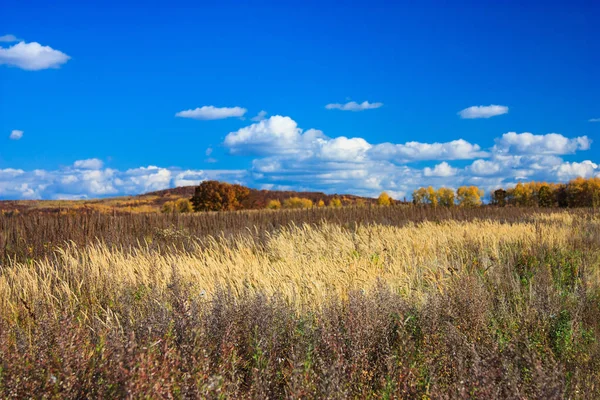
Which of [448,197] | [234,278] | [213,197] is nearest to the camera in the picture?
[234,278]

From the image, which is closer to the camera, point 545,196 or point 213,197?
point 213,197

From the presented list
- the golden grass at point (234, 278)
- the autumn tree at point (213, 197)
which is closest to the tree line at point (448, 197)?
the autumn tree at point (213, 197)

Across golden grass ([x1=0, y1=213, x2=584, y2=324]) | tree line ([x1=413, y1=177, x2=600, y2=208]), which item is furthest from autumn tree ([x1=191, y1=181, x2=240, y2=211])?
golden grass ([x1=0, y1=213, x2=584, y2=324])

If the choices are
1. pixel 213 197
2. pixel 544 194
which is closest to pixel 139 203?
pixel 213 197

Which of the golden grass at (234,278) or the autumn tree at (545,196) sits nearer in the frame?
the golden grass at (234,278)

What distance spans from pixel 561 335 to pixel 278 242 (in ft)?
21.9

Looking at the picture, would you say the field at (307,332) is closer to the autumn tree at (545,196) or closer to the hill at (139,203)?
the hill at (139,203)

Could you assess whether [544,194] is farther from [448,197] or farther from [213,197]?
[213,197]

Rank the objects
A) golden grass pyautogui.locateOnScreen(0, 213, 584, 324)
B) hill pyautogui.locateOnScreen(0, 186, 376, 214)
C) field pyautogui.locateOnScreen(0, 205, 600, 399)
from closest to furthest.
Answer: field pyautogui.locateOnScreen(0, 205, 600, 399) < golden grass pyautogui.locateOnScreen(0, 213, 584, 324) < hill pyautogui.locateOnScreen(0, 186, 376, 214)

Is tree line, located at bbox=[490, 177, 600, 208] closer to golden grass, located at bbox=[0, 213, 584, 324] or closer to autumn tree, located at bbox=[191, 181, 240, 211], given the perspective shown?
autumn tree, located at bbox=[191, 181, 240, 211]

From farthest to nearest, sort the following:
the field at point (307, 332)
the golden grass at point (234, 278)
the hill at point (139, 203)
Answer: the hill at point (139, 203) → the golden grass at point (234, 278) → the field at point (307, 332)

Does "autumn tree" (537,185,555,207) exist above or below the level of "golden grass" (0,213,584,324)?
above

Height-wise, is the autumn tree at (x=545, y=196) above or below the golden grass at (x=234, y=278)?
above

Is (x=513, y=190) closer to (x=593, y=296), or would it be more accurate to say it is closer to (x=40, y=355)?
(x=593, y=296)
